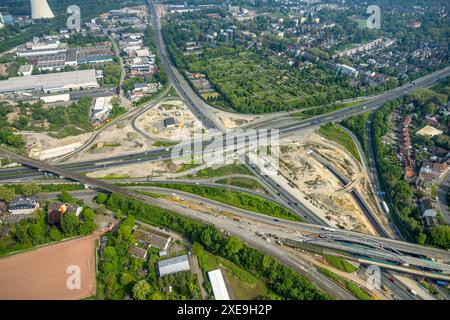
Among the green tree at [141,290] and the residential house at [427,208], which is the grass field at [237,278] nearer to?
the green tree at [141,290]

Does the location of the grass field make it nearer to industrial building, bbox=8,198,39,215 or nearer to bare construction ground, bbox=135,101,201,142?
industrial building, bbox=8,198,39,215

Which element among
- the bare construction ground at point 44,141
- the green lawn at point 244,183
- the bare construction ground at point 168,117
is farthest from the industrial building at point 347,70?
the bare construction ground at point 44,141

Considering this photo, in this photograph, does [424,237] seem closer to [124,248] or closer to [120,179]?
[124,248]

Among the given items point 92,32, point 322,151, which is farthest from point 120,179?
point 92,32

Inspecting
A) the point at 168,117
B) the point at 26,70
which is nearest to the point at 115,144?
the point at 168,117

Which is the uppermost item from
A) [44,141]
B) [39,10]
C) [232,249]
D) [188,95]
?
[39,10]

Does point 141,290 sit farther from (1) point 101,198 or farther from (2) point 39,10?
(2) point 39,10
